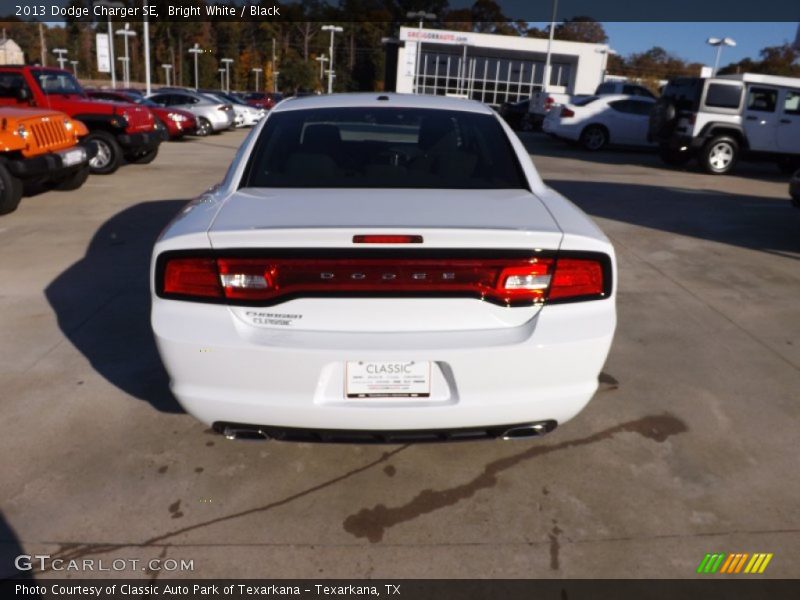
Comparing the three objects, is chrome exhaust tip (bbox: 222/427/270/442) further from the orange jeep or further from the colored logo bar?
the orange jeep

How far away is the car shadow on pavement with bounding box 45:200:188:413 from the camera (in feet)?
13.1

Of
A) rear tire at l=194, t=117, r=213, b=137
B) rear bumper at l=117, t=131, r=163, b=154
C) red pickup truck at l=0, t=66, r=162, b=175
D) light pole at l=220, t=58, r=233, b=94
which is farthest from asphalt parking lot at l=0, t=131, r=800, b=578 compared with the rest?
light pole at l=220, t=58, r=233, b=94

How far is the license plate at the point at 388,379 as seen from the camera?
99.0 inches

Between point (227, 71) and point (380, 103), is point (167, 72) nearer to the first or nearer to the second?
point (227, 71)

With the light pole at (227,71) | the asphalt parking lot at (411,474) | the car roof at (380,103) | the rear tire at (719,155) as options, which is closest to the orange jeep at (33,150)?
the asphalt parking lot at (411,474)

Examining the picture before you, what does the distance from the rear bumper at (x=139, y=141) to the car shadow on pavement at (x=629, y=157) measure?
9.94 meters

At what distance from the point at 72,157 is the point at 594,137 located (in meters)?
15.6

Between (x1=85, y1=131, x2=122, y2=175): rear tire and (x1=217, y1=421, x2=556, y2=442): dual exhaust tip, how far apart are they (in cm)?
1150

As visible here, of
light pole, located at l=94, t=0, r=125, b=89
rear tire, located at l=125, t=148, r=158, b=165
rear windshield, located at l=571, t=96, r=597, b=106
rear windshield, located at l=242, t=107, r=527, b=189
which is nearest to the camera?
rear windshield, located at l=242, t=107, r=527, b=189

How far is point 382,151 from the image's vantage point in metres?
3.68

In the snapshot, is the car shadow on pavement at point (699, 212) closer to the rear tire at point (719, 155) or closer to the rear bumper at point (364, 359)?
the rear tire at point (719, 155)

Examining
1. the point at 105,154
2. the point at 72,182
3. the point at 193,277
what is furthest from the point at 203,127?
the point at 193,277
